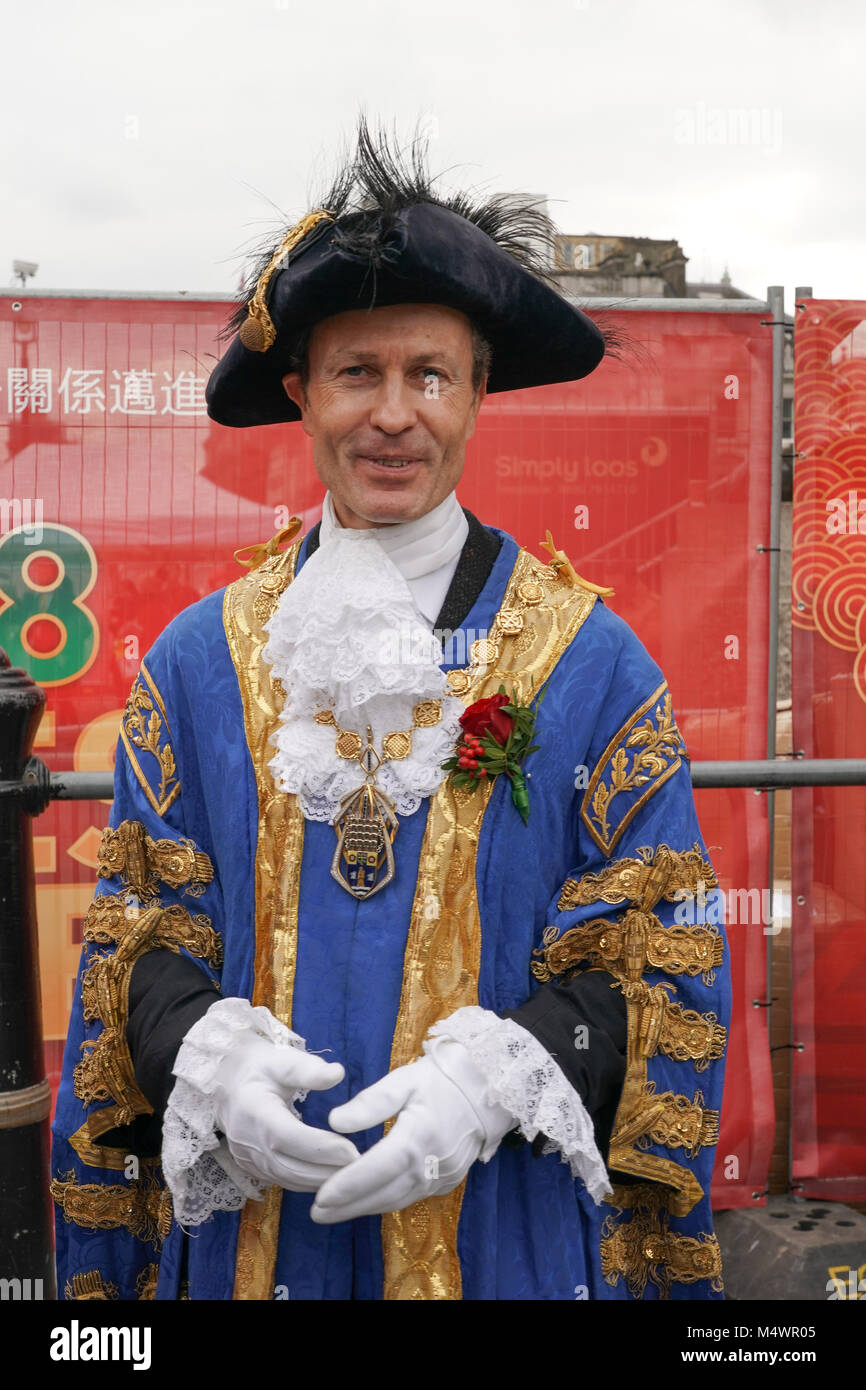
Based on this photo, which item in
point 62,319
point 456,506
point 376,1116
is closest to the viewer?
point 376,1116

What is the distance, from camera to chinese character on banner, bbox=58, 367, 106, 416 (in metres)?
3.82

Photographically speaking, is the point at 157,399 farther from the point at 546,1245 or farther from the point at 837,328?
the point at 546,1245

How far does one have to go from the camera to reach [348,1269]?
6.63 feet

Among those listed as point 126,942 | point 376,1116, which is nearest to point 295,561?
point 126,942

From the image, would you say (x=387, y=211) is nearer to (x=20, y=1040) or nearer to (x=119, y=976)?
(x=119, y=976)

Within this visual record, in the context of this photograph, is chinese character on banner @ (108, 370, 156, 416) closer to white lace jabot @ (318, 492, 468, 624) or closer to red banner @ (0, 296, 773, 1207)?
red banner @ (0, 296, 773, 1207)

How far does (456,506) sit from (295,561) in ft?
0.98

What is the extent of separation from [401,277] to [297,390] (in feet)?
0.99

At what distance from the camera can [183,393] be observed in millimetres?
3852

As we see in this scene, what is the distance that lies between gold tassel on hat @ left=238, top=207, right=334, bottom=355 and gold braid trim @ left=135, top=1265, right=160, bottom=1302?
146 centimetres

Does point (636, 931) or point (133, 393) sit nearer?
point (636, 931)

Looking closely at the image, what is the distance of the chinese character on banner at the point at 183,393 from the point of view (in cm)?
385

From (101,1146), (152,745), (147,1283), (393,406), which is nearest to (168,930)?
(152,745)

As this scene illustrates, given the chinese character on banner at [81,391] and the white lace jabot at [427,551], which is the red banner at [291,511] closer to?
the chinese character on banner at [81,391]
